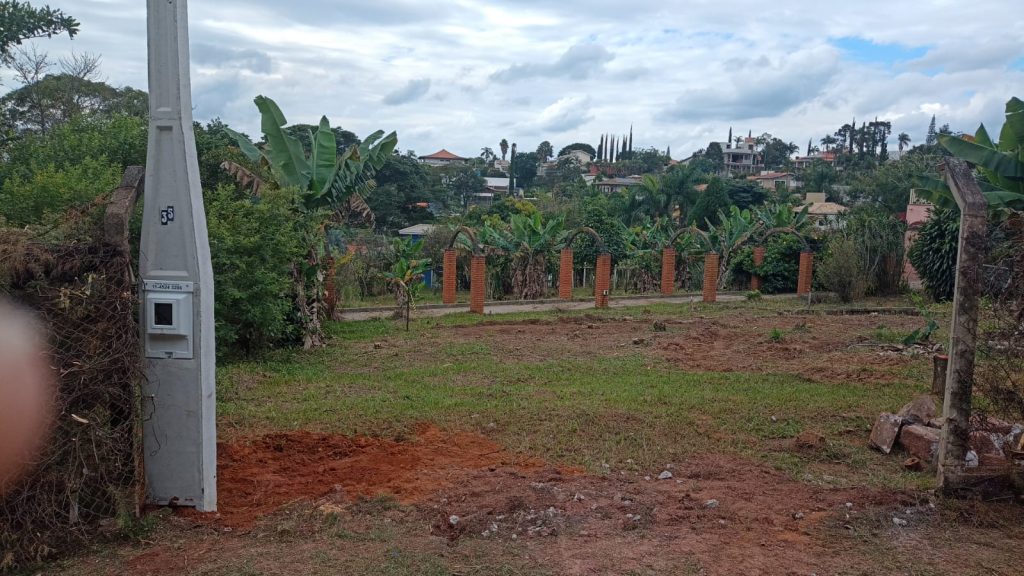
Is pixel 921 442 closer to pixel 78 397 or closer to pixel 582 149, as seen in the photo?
pixel 78 397

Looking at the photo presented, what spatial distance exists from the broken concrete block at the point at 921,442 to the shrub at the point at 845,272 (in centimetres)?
1600

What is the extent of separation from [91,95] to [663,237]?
800 inches

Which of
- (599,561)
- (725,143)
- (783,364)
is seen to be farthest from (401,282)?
(725,143)

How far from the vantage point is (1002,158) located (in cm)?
844

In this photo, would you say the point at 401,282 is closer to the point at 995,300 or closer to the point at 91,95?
the point at 995,300

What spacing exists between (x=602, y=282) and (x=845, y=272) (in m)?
7.22

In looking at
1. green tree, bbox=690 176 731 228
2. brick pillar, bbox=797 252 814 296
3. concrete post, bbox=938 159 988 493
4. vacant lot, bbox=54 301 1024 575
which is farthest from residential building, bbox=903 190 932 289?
concrete post, bbox=938 159 988 493

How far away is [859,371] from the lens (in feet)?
34.9

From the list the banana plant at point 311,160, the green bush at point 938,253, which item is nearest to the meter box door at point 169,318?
the banana plant at point 311,160

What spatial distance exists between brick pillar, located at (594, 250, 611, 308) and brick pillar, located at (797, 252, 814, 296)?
782 centimetres

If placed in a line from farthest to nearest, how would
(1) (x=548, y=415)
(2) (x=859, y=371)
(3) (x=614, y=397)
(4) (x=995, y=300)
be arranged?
(2) (x=859, y=371), (3) (x=614, y=397), (1) (x=548, y=415), (4) (x=995, y=300)

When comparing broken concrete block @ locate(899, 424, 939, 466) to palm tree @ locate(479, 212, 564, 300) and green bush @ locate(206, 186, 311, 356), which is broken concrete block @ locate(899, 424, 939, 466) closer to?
green bush @ locate(206, 186, 311, 356)

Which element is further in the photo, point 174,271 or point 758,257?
point 758,257

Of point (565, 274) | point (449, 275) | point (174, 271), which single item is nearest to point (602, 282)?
point (565, 274)
